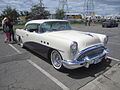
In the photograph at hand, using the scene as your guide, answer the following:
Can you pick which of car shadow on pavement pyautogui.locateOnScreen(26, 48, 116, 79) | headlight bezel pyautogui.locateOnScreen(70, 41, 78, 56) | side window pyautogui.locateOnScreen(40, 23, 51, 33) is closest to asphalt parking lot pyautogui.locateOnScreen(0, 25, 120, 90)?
car shadow on pavement pyautogui.locateOnScreen(26, 48, 116, 79)

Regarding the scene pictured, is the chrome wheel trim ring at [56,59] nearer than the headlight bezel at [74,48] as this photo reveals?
No

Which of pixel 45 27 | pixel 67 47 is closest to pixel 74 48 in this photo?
pixel 67 47

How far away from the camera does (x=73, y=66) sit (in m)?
3.37

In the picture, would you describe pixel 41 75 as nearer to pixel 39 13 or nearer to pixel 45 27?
pixel 45 27

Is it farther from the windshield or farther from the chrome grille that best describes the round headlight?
the windshield

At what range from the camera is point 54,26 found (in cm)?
495

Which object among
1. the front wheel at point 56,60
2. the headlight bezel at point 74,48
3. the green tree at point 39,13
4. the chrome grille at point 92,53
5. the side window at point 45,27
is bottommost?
the front wheel at point 56,60

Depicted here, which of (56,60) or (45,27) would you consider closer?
(56,60)

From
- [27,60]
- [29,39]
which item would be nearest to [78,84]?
[27,60]

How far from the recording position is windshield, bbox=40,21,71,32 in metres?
4.75

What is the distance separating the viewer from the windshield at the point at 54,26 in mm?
4750

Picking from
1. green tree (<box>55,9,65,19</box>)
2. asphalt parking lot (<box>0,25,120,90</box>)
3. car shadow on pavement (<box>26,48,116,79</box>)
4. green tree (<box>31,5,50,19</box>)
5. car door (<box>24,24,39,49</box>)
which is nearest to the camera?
asphalt parking lot (<box>0,25,120,90</box>)

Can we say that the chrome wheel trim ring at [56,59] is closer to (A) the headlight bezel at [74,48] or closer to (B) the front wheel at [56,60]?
(B) the front wheel at [56,60]

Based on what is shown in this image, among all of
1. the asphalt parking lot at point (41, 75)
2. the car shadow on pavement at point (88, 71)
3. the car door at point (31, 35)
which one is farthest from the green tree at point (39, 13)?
the car shadow on pavement at point (88, 71)
